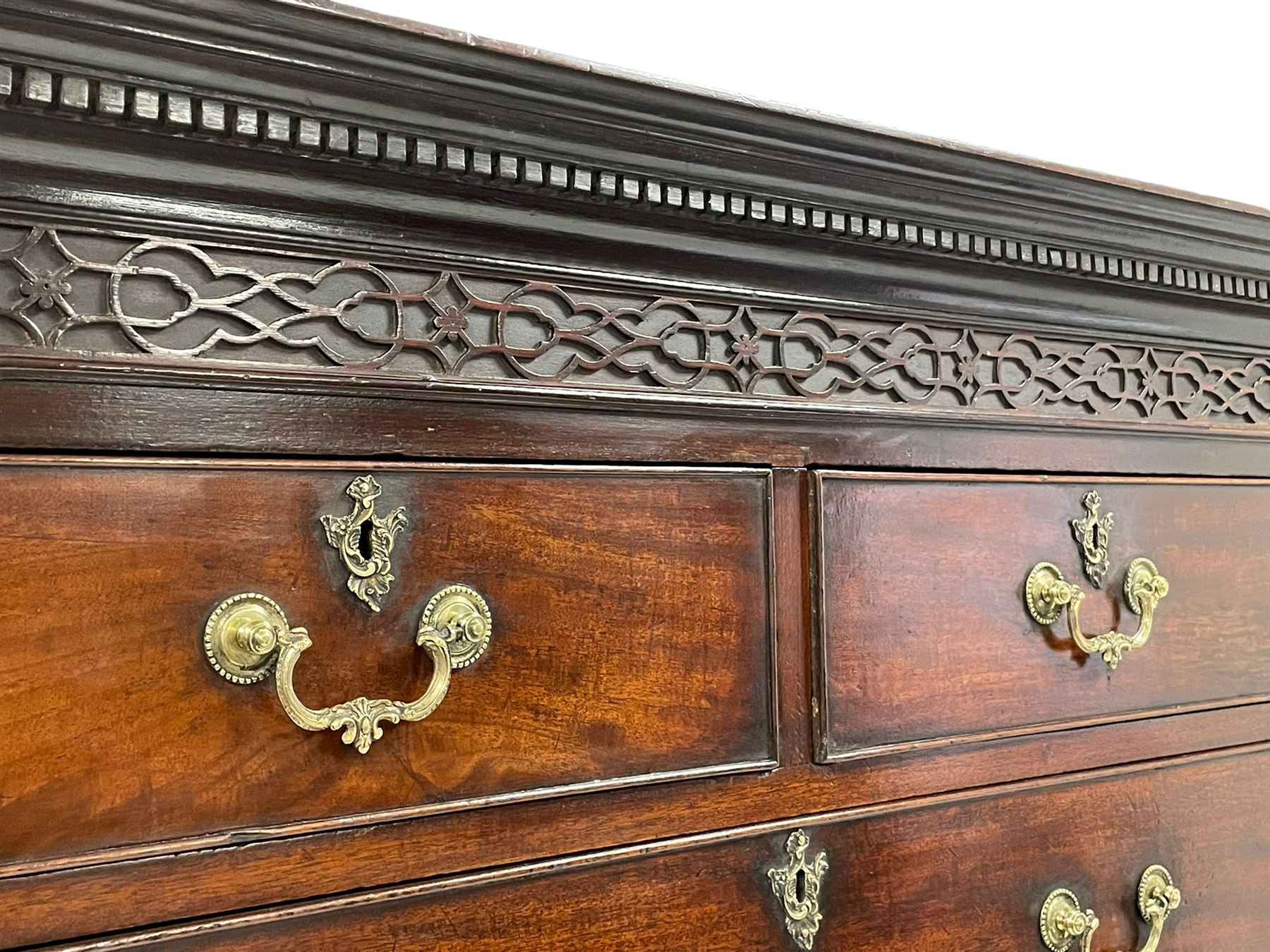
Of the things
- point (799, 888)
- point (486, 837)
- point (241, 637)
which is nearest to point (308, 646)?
point (241, 637)

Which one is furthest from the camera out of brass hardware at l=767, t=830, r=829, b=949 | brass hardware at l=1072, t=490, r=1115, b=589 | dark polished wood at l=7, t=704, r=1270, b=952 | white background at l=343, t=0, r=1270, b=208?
white background at l=343, t=0, r=1270, b=208

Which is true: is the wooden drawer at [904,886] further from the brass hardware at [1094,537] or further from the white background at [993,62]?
the white background at [993,62]

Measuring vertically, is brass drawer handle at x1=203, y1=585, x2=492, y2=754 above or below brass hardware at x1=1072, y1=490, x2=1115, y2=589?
below

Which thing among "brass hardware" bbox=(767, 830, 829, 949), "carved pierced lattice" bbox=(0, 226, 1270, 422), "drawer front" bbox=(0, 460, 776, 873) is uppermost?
"carved pierced lattice" bbox=(0, 226, 1270, 422)

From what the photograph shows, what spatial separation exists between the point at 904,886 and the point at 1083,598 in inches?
10.3

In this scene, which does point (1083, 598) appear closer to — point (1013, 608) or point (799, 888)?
point (1013, 608)

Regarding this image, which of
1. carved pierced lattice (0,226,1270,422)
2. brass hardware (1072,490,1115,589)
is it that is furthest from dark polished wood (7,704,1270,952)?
A: carved pierced lattice (0,226,1270,422)

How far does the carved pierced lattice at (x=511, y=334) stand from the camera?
0.45 meters

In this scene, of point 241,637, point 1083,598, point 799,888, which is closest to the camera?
point 241,637

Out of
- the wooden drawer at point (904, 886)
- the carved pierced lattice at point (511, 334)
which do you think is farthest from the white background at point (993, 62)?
the wooden drawer at point (904, 886)

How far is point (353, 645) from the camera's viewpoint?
49 cm

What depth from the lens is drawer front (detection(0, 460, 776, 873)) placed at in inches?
17.2

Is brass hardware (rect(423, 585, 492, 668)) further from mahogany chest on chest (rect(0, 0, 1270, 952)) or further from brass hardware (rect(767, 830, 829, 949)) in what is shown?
brass hardware (rect(767, 830, 829, 949))

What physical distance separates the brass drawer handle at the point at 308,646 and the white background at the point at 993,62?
0.83 metres
